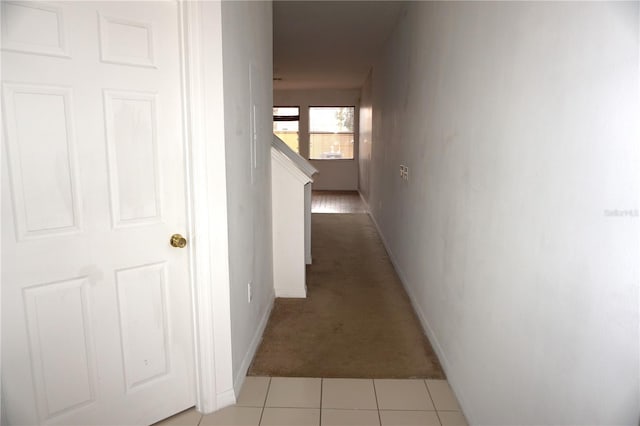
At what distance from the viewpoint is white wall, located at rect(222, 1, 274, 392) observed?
226cm

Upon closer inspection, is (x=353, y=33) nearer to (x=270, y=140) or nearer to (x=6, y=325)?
(x=270, y=140)

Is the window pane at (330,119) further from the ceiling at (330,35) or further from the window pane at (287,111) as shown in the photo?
the ceiling at (330,35)

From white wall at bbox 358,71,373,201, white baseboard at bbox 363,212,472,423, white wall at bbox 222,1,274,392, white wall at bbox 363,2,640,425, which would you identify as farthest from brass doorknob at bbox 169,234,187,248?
white wall at bbox 358,71,373,201

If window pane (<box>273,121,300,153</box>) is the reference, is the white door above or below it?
below

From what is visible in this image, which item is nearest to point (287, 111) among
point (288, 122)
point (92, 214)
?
point (288, 122)

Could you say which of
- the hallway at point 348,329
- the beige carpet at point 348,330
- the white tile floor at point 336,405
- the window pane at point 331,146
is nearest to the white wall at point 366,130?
the window pane at point 331,146

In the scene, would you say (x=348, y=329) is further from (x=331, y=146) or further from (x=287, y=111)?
(x=287, y=111)

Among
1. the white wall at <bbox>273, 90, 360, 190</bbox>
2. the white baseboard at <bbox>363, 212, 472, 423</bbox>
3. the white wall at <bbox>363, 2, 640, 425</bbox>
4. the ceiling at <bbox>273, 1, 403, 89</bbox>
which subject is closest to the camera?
the white wall at <bbox>363, 2, 640, 425</bbox>

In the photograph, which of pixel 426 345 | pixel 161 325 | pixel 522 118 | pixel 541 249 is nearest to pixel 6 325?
pixel 161 325

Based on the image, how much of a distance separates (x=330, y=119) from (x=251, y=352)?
9590mm

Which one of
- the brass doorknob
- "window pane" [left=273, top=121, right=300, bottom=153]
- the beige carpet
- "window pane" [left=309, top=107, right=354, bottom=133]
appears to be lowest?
the beige carpet

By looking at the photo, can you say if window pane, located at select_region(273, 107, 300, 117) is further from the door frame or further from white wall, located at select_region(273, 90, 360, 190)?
the door frame

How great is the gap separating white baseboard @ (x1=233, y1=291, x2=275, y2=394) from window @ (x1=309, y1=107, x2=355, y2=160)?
861cm

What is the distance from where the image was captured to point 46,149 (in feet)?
5.38
